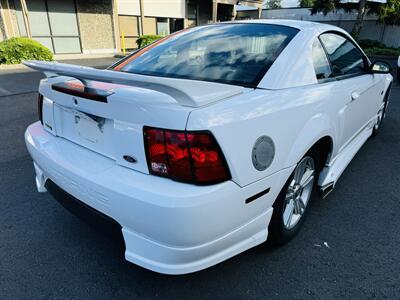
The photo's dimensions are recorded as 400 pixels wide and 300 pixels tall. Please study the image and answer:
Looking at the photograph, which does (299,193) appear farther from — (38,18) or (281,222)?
(38,18)

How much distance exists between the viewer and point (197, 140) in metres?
1.45

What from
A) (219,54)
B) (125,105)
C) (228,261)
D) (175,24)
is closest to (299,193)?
(228,261)

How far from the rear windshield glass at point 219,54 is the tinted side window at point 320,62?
0.24 meters

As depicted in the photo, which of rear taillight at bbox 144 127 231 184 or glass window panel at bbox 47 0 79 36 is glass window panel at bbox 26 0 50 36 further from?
rear taillight at bbox 144 127 231 184

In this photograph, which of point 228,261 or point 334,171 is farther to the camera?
point 334,171

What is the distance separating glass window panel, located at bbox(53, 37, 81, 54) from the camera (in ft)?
52.4

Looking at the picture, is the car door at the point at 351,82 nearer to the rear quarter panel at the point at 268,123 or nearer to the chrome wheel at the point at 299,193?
the rear quarter panel at the point at 268,123

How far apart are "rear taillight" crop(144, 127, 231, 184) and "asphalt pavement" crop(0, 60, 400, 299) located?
2.83 ft

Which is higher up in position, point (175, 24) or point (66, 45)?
point (175, 24)

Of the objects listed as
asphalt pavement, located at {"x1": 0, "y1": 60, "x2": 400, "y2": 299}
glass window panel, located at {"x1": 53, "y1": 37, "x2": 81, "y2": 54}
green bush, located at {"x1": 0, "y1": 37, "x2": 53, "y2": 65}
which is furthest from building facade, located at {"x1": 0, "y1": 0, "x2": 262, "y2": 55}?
asphalt pavement, located at {"x1": 0, "y1": 60, "x2": 400, "y2": 299}

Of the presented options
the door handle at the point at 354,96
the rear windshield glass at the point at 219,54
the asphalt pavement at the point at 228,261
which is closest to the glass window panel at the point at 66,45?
the asphalt pavement at the point at 228,261

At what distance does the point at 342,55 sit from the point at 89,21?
16871 millimetres

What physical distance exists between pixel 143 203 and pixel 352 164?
3.17 meters

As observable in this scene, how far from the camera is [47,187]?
2.18 meters
